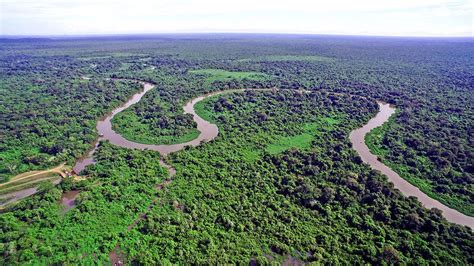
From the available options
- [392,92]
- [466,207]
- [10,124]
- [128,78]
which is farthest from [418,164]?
[128,78]

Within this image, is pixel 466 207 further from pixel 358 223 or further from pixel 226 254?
pixel 226 254

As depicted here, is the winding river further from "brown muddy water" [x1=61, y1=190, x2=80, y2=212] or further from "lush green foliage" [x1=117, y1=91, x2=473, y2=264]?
"brown muddy water" [x1=61, y1=190, x2=80, y2=212]

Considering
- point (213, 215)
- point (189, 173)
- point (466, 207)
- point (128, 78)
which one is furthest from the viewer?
point (128, 78)

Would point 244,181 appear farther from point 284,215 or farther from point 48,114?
point 48,114

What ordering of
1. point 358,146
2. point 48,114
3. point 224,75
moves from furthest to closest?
point 224,75
point 48,114
point 358,146

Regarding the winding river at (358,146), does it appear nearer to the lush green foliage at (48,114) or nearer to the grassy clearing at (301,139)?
the lush green foliage at (48,114)

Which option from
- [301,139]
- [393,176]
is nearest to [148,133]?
[301,139]

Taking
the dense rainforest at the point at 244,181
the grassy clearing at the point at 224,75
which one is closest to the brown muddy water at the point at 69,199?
the dense rainforest at the point at 244,181
